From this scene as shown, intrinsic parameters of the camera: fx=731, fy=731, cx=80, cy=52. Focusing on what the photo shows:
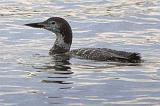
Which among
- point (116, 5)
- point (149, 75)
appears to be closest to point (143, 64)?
point (149, 75)

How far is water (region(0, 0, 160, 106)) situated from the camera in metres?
11.8

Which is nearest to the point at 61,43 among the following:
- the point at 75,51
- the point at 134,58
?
the point at 75,51

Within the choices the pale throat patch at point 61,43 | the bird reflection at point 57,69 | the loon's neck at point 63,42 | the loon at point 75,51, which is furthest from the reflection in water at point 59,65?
the pale throat patch at point 61,43

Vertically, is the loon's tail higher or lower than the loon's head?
lower

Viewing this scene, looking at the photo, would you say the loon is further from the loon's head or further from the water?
the water

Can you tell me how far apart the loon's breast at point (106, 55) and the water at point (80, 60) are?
0.58 feet

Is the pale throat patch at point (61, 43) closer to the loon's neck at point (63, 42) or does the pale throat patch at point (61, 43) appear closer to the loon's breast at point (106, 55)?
the loon's neck at point (63, 42)

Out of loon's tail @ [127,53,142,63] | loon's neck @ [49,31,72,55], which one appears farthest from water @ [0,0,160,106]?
loon's neck @ [49,31,72,55]

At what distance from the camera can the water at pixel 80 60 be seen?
11828 millimetres

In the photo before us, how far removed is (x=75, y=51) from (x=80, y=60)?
589mm

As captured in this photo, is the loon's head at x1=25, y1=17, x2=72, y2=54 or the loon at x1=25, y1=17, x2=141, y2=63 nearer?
the loon at x1=25, y1=17, x2=141, y2=63

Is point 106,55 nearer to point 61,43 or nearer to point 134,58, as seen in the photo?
point 134,58

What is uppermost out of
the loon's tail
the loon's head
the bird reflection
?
the loon's head

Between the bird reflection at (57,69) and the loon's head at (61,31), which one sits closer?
the bird reflection at (57,69)
